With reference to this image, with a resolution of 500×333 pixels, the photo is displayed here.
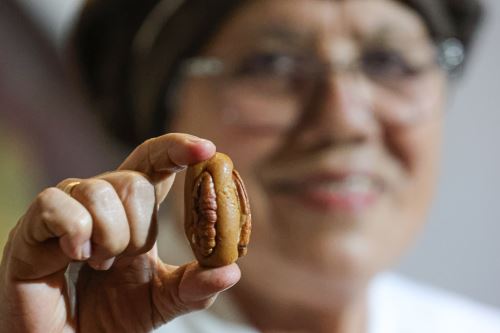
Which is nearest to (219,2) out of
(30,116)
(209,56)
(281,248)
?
(209,56)

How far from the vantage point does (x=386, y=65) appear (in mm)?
475

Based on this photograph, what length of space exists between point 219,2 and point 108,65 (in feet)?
0.37

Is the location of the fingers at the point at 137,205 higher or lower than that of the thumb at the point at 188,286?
higher

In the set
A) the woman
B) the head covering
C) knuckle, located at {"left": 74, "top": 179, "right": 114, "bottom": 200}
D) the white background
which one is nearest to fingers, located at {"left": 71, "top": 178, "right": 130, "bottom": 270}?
knuckle, located at {"left": 74, "top": 179, "right": 114, "bottom": 200}

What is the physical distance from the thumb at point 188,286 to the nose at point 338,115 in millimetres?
235

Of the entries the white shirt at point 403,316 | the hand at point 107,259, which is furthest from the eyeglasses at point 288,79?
the hand at point 107,259

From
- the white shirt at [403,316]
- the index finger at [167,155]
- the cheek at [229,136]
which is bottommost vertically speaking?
the white shirt at [403,316]

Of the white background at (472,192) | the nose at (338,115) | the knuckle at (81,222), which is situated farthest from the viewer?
the white background at (472,192)

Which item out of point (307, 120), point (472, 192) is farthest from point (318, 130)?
point (472, 192)

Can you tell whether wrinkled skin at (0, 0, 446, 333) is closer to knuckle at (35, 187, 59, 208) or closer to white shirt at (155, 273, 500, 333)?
white shirt at (155, 273, 500, 333)

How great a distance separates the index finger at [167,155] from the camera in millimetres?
190

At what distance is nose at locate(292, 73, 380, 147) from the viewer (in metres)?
0.43

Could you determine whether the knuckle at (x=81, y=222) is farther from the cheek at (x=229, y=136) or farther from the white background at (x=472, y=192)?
the white background at (x=472, y=192)

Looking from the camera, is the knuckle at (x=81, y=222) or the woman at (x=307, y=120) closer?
the knuckle at (x=81, y=222)
